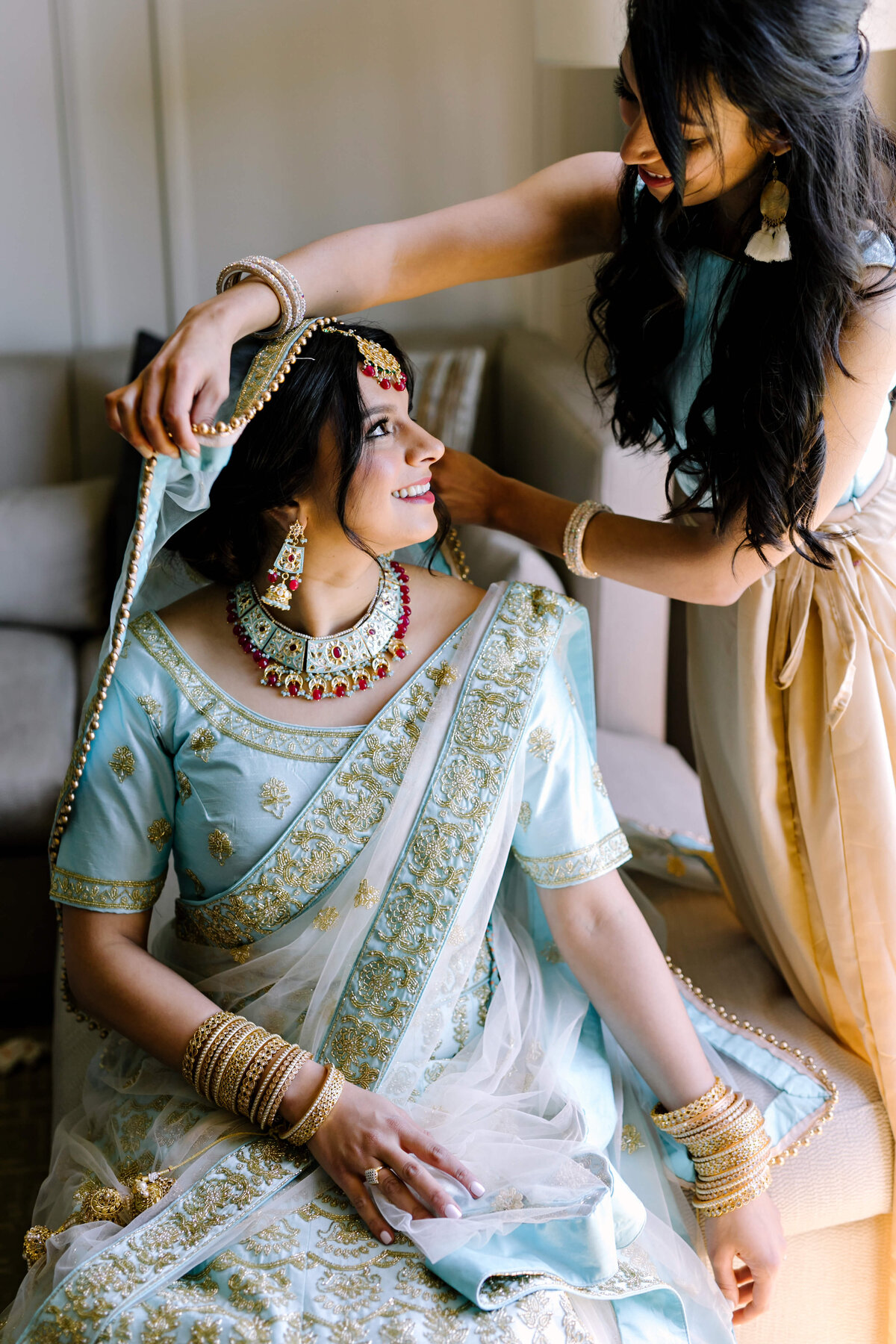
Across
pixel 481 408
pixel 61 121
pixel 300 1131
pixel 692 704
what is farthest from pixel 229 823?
pixel 61 121

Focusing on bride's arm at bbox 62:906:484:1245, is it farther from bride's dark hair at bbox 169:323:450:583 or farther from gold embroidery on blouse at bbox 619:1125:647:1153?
bride's dark hair at bbox 169:323:450:583

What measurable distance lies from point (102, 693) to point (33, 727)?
3.71 ft

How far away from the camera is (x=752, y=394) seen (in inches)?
40.9

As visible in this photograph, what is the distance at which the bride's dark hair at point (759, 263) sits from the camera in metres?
0.88

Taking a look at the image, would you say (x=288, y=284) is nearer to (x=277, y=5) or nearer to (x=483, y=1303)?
(x=483, y=1303)

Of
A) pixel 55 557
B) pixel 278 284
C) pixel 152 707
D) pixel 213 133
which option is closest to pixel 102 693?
pixel 152 707

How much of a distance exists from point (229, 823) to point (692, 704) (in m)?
0.61

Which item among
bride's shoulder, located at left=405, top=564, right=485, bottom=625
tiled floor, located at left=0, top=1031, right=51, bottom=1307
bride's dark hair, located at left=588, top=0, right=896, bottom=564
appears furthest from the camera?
tiled floor, located at left=0, top=1031, right=51, bottom=1307

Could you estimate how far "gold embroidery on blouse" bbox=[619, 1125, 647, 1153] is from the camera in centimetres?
111

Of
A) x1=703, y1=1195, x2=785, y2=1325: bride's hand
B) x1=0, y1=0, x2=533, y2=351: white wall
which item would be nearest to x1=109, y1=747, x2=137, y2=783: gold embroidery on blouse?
x1=703, y1=1195, x2=785, y2=1325: bride's hand

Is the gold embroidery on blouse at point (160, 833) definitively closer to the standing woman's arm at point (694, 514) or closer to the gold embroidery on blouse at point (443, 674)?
the gold embroidery on blouse at point (443, 674)

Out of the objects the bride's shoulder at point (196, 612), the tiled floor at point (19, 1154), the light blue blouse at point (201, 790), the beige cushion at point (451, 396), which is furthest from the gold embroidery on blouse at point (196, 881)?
the beige cushion at point (451, 396)

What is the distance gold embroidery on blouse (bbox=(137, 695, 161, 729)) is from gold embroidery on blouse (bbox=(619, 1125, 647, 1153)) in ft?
2.03

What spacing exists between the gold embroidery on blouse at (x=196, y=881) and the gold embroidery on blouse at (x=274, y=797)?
116mm
